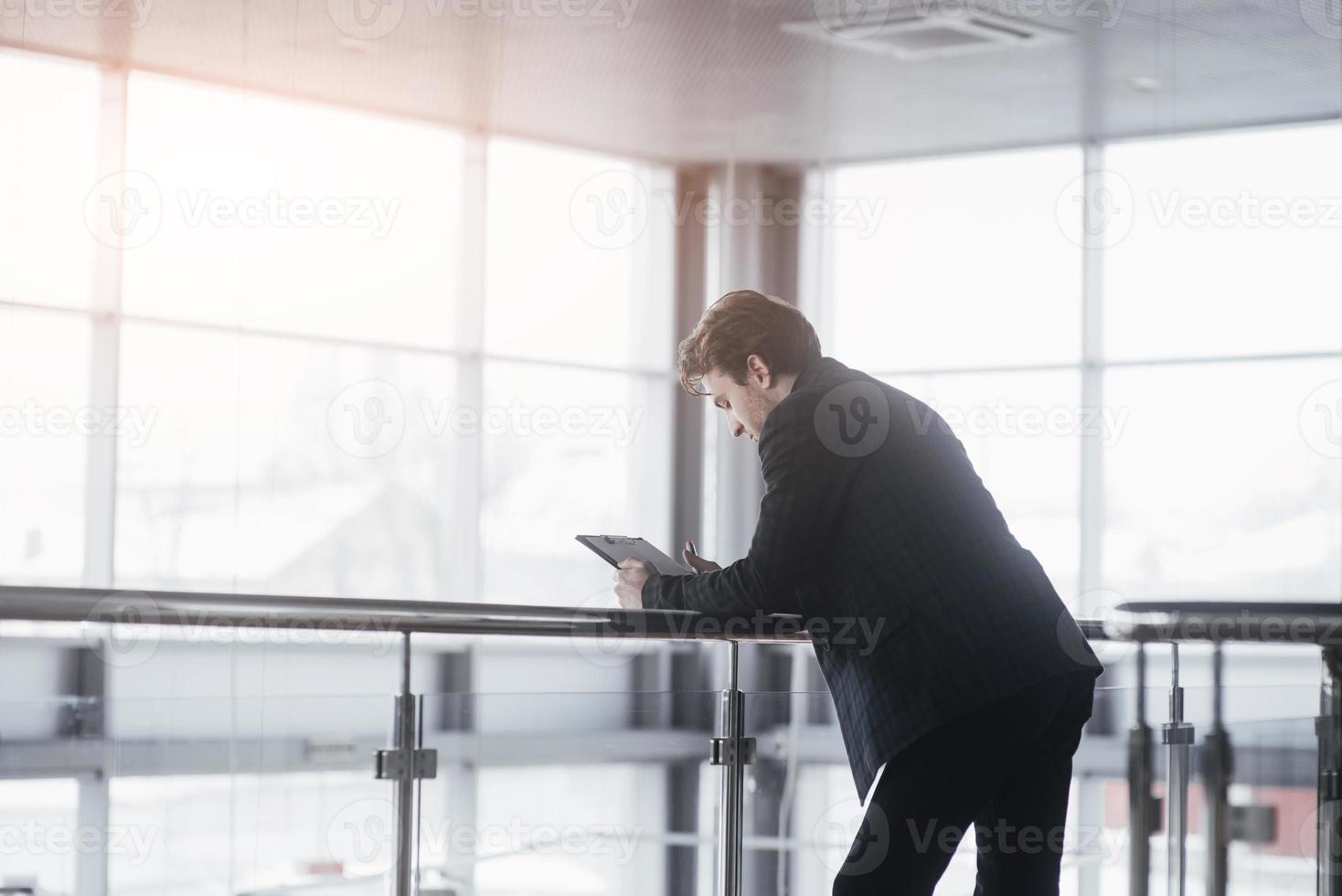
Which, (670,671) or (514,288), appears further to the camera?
(670,671)

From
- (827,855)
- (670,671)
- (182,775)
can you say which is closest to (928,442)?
(827,855)

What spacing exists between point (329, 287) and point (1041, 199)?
394cm

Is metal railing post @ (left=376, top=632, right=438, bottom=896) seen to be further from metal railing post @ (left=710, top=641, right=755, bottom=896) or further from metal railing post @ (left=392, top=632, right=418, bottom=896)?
metal railing post @ (left=710, top=641, right=755, bottom=896)

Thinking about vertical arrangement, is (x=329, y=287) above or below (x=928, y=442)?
above

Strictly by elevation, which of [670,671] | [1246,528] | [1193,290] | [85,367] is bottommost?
[670,671]

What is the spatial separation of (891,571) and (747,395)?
425mm

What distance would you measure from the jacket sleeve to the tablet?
13.6 inches

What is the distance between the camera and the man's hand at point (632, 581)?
8.70 feet

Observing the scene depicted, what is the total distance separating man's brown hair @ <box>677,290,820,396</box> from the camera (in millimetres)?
2529

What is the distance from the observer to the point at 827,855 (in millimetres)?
2926

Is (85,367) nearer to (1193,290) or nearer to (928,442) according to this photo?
(1193,290)

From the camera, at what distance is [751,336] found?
2.53 meters

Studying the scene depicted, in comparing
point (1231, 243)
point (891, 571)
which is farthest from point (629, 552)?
point (1231, 243)

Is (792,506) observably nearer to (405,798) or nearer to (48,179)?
(405,798)
